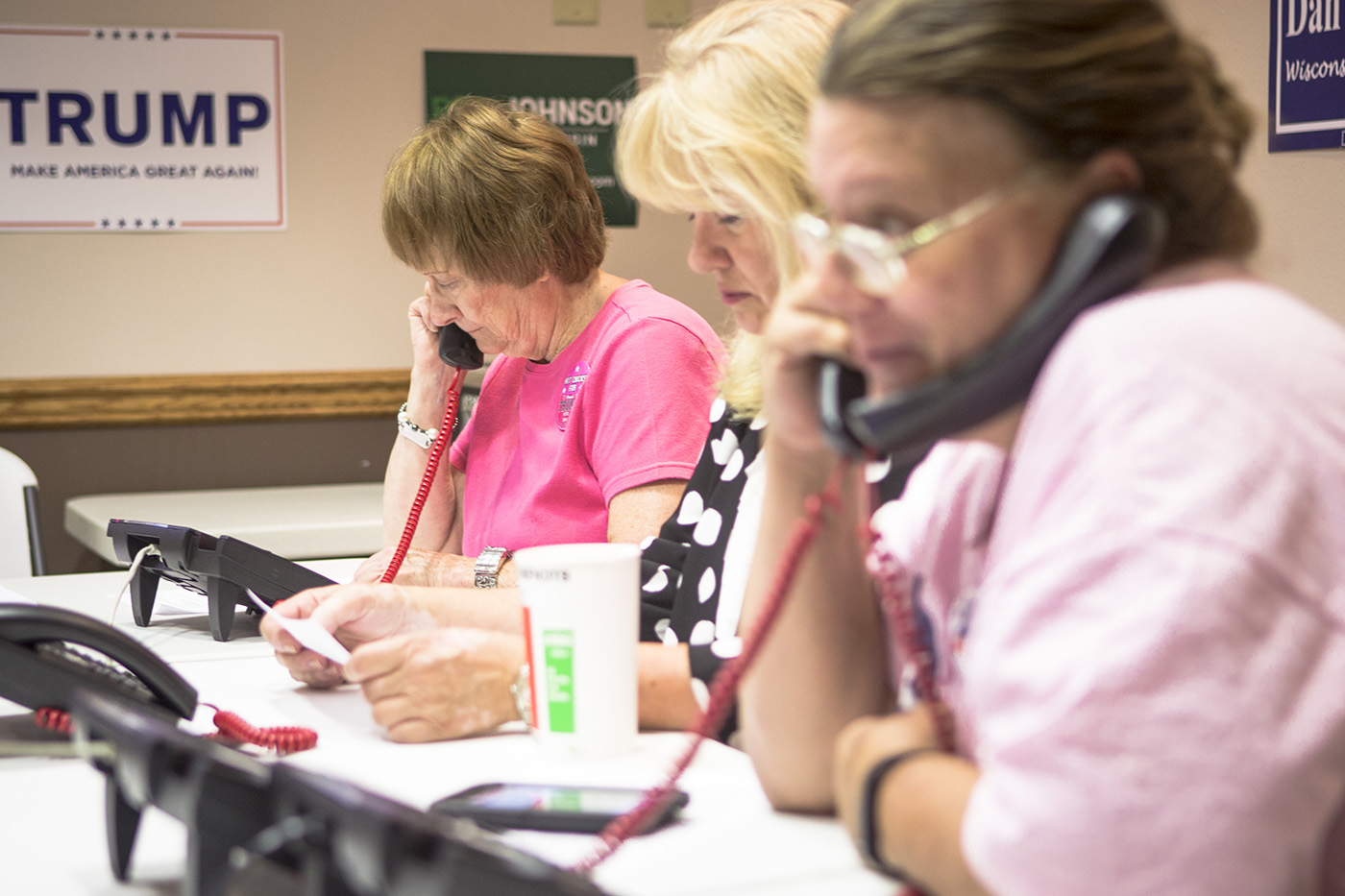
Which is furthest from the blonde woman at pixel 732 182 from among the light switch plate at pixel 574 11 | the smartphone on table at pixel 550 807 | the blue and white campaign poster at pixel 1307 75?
the light switch plate at pixel 574 11

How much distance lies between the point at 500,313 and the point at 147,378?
1.72 m

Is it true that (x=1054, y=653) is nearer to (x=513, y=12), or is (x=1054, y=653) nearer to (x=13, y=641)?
(x=13, y=641)

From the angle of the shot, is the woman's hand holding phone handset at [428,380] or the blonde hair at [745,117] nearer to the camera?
the blonde hair at [745,117]

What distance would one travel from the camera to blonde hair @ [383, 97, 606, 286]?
205 centimetres

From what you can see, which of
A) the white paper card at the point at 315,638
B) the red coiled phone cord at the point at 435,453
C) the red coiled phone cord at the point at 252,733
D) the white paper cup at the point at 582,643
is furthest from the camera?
the red coiled phone cord at the point at 435,453

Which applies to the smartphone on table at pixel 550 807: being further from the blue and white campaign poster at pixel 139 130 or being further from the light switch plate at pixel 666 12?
the light switch plate at pixel 666 12

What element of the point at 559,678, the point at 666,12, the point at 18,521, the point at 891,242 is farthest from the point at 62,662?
the point at 666,12

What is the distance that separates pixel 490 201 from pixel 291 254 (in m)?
1.65

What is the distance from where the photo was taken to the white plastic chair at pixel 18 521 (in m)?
2.67

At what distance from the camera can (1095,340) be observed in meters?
0.70

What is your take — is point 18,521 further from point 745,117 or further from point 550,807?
point 550,807

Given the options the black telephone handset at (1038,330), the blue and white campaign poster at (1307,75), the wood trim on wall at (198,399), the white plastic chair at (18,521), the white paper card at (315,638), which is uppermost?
the blue and white campaign poster at (1307,75)

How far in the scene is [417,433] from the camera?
2.34 meters

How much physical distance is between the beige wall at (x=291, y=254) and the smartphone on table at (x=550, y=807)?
9.01 ft
